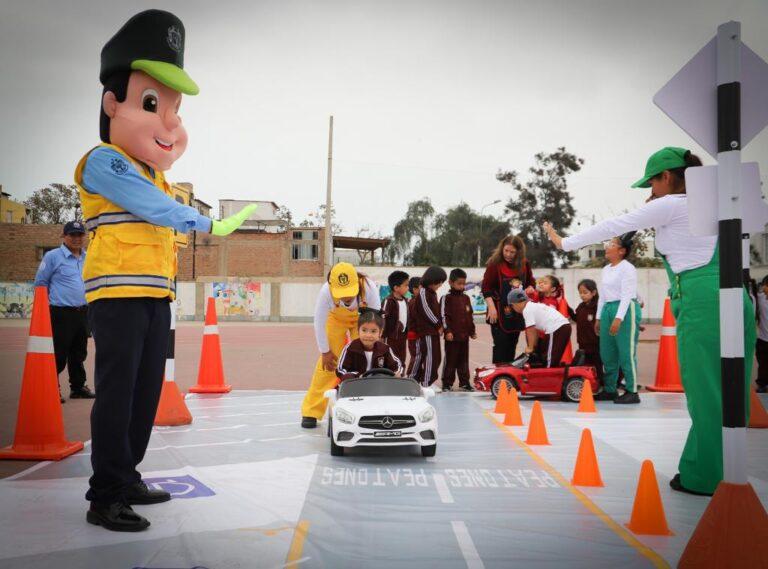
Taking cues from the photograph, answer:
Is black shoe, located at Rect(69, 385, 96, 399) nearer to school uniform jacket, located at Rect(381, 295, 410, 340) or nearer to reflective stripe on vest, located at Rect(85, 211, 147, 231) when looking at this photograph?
school uniform jacket, located at Rect(381, 295, 410, 340)

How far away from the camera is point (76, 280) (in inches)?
354

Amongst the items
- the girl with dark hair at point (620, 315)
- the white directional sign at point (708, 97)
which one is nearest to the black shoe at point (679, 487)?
the white directional sign at point (708, 97)

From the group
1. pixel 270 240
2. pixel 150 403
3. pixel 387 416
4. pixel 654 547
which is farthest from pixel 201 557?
pixel 270 240

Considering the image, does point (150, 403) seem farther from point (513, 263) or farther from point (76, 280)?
point (513, 263)

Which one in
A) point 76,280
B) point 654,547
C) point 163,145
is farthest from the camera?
point 76,280

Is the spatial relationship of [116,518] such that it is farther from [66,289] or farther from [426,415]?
[66,289]

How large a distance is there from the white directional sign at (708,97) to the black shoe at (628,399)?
20.8 ft

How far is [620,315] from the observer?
29.4 ft

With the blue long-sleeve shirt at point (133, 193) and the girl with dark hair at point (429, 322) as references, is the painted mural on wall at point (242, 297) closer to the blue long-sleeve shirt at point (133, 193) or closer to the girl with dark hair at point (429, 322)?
the girl with dark hair at point (429, 322)

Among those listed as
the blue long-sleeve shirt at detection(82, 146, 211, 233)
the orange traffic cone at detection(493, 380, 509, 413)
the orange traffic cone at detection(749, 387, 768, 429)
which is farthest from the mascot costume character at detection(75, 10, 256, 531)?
the orange traffic cone at detection(749, 387, 768, 429)

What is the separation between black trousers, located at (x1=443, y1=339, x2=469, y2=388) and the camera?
11039 mm

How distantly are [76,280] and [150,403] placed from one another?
17.4ft

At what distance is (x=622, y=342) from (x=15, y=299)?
45.2 meters

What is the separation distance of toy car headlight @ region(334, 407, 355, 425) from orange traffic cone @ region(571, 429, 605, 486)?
5.94ft
